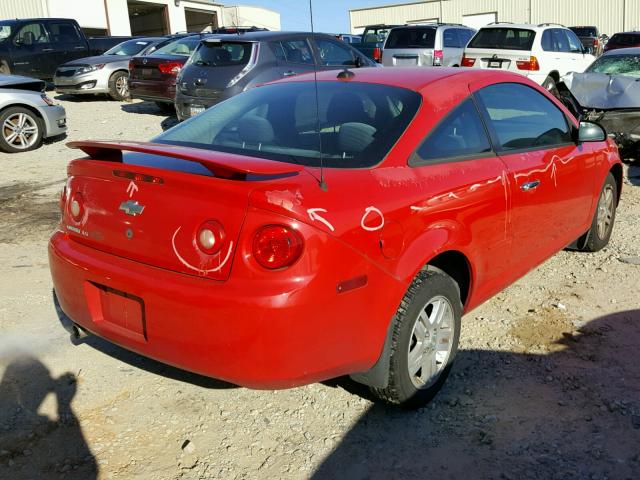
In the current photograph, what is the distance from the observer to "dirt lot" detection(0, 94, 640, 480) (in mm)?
2828

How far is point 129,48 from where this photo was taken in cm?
1706

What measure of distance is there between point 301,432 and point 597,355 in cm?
184

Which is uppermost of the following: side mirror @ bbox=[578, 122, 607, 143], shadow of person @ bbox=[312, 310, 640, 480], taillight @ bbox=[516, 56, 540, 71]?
taillight @ bbox=[516, 56, 540, 71]

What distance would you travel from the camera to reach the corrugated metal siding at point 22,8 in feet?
92.4

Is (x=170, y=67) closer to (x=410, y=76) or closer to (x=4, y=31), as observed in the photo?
(x=4, y=31)

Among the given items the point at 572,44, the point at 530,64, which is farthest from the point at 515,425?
the point at 572,44

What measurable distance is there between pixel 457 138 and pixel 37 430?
8.27ft

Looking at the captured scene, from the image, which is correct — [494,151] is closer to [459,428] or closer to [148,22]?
[459,428]

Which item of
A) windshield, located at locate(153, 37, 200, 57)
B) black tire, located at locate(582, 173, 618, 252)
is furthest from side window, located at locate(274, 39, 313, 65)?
black tire, located at locate(582, 173, 618, 252)

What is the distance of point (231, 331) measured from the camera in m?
2.54

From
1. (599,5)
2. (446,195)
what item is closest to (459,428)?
(446,195)

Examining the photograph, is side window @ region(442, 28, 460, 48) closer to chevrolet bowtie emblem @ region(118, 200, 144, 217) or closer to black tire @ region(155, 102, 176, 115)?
black tire @ region(155, 102, 176, 115)

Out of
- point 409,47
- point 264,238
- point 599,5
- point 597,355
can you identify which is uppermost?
point 599,5

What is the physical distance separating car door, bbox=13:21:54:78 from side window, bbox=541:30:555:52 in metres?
12.2
